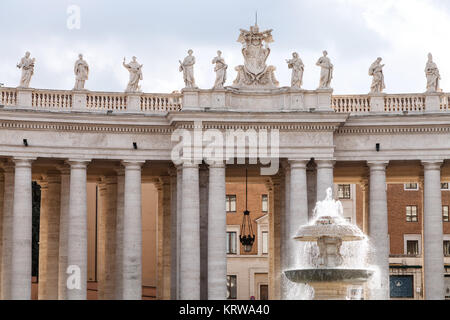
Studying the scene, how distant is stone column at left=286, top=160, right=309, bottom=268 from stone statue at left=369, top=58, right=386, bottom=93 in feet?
22.3

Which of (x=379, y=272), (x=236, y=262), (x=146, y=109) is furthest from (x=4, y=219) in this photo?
(x=236, y=262)

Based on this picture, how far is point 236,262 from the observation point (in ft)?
347

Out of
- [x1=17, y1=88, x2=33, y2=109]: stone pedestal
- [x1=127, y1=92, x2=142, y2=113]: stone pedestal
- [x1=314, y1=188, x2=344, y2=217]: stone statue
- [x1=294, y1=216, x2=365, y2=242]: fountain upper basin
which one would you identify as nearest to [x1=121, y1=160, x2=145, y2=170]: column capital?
[x1=127, y1=92, x2=142, y2=113]: stone pedestal

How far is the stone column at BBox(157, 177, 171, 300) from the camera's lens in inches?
2734

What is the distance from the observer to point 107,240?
228 ft

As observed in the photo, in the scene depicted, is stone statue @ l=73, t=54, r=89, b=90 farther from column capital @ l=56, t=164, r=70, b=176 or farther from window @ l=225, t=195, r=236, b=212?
window @ l=225, t=195, r=236, b=212

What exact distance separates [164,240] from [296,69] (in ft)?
49.4

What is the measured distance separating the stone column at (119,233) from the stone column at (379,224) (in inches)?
620

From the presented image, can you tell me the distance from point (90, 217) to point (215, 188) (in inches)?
1174

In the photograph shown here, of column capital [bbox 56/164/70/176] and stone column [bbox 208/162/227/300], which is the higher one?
column capital [bbox 56/164/70/176]

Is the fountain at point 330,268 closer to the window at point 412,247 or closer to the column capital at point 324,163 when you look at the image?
the column capital at point 324,163

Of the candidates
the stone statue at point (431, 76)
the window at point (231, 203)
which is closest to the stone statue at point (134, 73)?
the stone statue at point (431, 76)

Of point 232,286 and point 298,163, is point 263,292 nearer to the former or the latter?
point 232,286

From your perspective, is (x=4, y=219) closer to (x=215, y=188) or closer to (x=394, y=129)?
(x=215, y=188)
